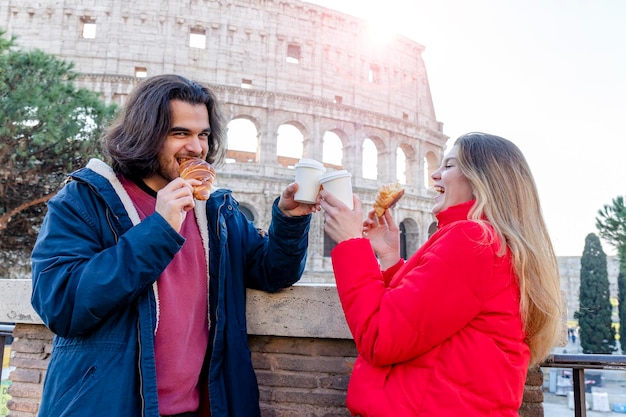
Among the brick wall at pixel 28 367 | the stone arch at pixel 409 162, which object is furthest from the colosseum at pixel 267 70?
the brick wall at pixel 28 367

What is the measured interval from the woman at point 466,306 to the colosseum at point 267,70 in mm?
19350

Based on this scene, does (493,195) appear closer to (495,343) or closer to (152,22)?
(495,343)

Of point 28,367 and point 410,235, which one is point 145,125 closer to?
point 28,367

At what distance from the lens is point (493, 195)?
145cm

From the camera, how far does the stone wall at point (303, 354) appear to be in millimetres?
2162

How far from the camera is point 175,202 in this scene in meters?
1.42

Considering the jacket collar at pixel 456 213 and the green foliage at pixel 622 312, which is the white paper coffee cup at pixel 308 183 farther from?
the green foliage at pixel 622 312

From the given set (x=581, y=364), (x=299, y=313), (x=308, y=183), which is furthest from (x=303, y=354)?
(x=581, y=364)

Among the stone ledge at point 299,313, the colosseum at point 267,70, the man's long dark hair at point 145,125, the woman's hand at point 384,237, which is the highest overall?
the colosseum at point 267,70

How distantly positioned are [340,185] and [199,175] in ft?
1.72

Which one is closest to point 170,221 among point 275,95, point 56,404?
point 56,404

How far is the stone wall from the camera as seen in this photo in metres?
2.16

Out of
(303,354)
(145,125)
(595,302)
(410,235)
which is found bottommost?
(595,302)

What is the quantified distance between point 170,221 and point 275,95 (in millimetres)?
22406
